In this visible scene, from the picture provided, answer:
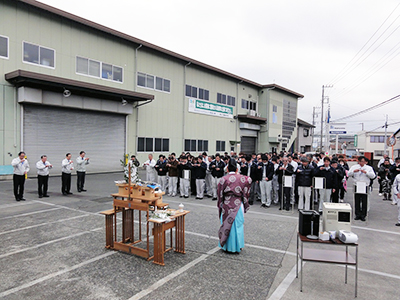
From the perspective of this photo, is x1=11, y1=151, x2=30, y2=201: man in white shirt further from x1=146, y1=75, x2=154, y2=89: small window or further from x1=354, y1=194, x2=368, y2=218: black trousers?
x1=146, y1=75, x2=154, y2=89: small window

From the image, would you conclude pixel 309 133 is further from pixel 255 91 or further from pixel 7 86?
pixel 7 86

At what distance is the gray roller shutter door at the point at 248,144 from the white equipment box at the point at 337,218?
30.1 metres

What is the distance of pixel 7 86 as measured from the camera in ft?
49.2

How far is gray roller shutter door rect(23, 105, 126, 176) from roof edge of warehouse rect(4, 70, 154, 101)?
1.44m

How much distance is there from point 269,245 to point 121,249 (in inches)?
125

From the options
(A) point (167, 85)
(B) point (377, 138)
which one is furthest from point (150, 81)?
(B) point (377, 138)

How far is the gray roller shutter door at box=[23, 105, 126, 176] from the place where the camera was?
16188 millimetres

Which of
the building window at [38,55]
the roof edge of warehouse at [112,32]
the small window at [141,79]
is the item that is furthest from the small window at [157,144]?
the building window at [38,55]

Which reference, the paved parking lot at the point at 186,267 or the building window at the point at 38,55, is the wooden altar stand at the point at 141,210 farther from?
the building window at the point at 38,55

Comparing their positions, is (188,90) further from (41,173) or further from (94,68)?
(41,173)

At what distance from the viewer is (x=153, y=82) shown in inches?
900

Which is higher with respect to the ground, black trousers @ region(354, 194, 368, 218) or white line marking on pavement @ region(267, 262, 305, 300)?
black trousers @ region(354, 194, 368, 218)

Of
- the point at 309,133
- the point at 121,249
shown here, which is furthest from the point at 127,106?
the point at 309,133

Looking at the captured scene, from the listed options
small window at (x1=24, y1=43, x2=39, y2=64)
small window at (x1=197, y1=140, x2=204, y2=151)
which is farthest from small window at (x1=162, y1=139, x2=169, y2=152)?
small window at (x1=24, y1=43, x2=39, y2=64)
